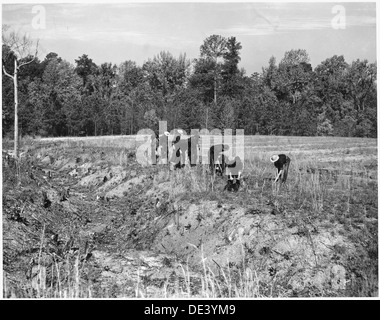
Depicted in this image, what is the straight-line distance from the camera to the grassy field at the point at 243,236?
6566 millimetres

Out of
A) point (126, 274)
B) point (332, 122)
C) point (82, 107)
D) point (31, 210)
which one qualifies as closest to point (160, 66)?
point (82, 107)

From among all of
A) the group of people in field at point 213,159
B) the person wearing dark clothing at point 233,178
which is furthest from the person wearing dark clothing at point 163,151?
the person wearing dark clothing at point 233,178

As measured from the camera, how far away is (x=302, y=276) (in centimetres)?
682

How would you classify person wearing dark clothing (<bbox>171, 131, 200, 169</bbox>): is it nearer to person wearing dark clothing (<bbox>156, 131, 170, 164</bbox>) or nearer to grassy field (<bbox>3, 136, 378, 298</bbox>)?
grassy field (<bbox>3, 136, 378, 298</bbox>)

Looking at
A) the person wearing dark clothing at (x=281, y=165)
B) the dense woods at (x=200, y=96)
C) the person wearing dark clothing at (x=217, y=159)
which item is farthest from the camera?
the dense woods at (x=200, y=96)

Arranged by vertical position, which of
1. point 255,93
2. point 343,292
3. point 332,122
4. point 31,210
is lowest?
point 343,292

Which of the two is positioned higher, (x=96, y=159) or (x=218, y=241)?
(x=96, y=159)

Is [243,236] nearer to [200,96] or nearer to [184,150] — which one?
[184,150]

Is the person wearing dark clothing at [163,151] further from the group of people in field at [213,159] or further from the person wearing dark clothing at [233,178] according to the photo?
the person wearing dark clothing at [233,178]

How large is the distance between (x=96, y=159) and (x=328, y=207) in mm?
11334

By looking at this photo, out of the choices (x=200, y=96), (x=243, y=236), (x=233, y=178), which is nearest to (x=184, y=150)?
(x=233, y=178)

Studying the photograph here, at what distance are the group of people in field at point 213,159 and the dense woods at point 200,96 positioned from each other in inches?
367

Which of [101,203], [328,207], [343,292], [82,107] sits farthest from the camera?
[82,107]
